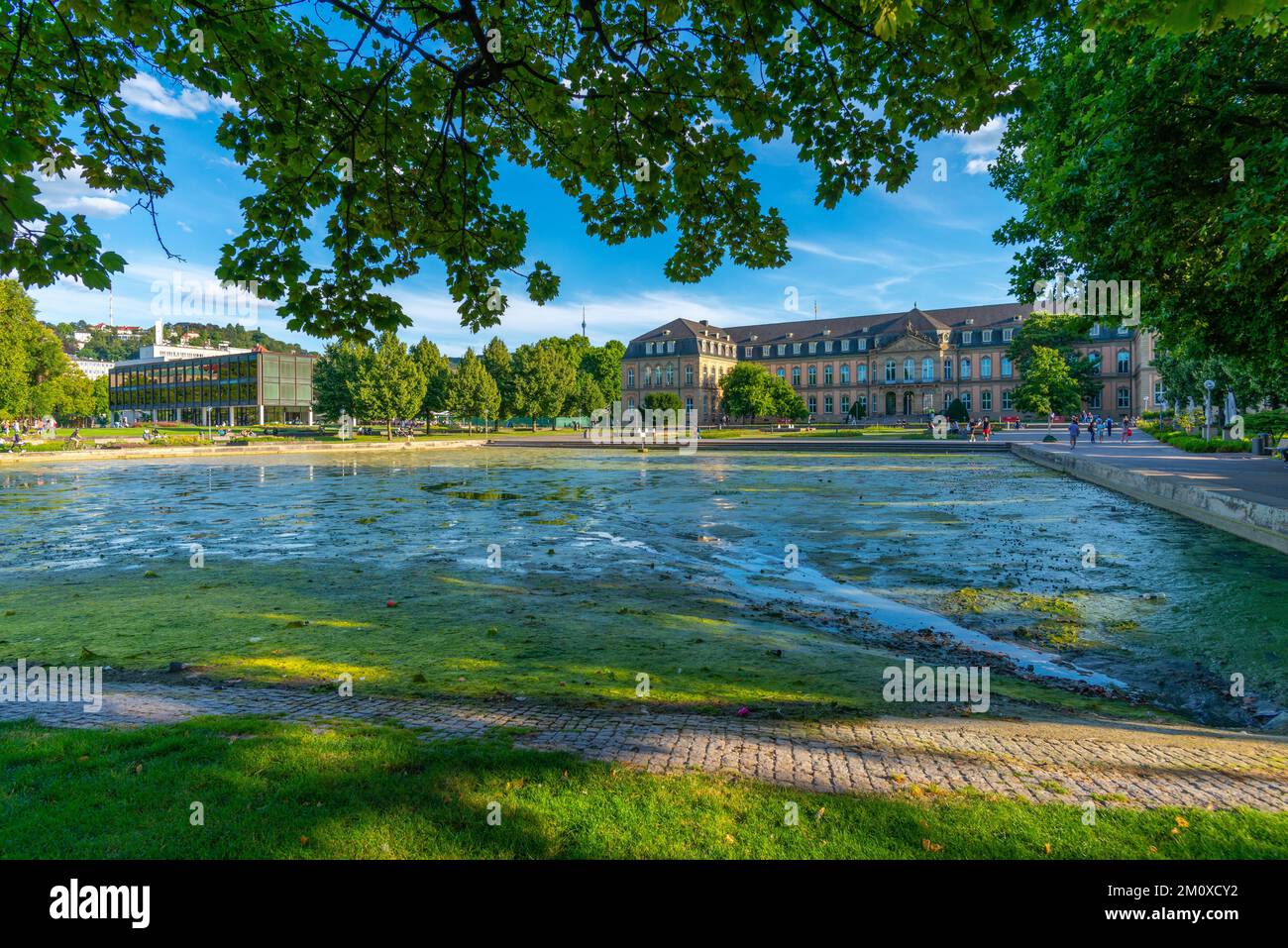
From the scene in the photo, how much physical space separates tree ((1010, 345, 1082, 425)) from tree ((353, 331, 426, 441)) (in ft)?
187

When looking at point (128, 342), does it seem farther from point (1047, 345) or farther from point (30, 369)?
point (1047, 345)

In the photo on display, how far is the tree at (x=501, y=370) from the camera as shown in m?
88.9

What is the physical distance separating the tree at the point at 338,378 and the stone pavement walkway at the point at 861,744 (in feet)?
237

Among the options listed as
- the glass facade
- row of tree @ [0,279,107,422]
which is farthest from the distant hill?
row of tree @ [0,279,107,422]

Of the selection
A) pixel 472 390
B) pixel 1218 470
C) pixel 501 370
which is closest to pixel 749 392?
pixel 472 390

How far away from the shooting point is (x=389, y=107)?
685cm

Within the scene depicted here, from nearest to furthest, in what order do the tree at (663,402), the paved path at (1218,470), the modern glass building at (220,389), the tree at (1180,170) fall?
the tree at (1180,170), the paved path at (1218,470), the tree at (663,402), the modern glass building at (220,389)

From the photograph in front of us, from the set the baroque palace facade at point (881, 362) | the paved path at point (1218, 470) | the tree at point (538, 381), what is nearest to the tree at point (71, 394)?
the tree at point (538, 381)

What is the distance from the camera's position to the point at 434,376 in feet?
270

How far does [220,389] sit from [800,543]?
9803cm

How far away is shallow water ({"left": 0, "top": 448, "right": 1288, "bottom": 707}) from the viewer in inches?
347

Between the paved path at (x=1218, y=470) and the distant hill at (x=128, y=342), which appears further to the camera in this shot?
the distant hill at (x=128, y=342)

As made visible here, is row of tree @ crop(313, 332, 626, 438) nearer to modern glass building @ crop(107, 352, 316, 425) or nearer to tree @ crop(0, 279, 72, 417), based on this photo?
modern glass building @ crop(107, 352, 316, 425)

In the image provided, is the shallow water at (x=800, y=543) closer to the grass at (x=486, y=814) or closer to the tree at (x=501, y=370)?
the grass at (x=486, y=814)
